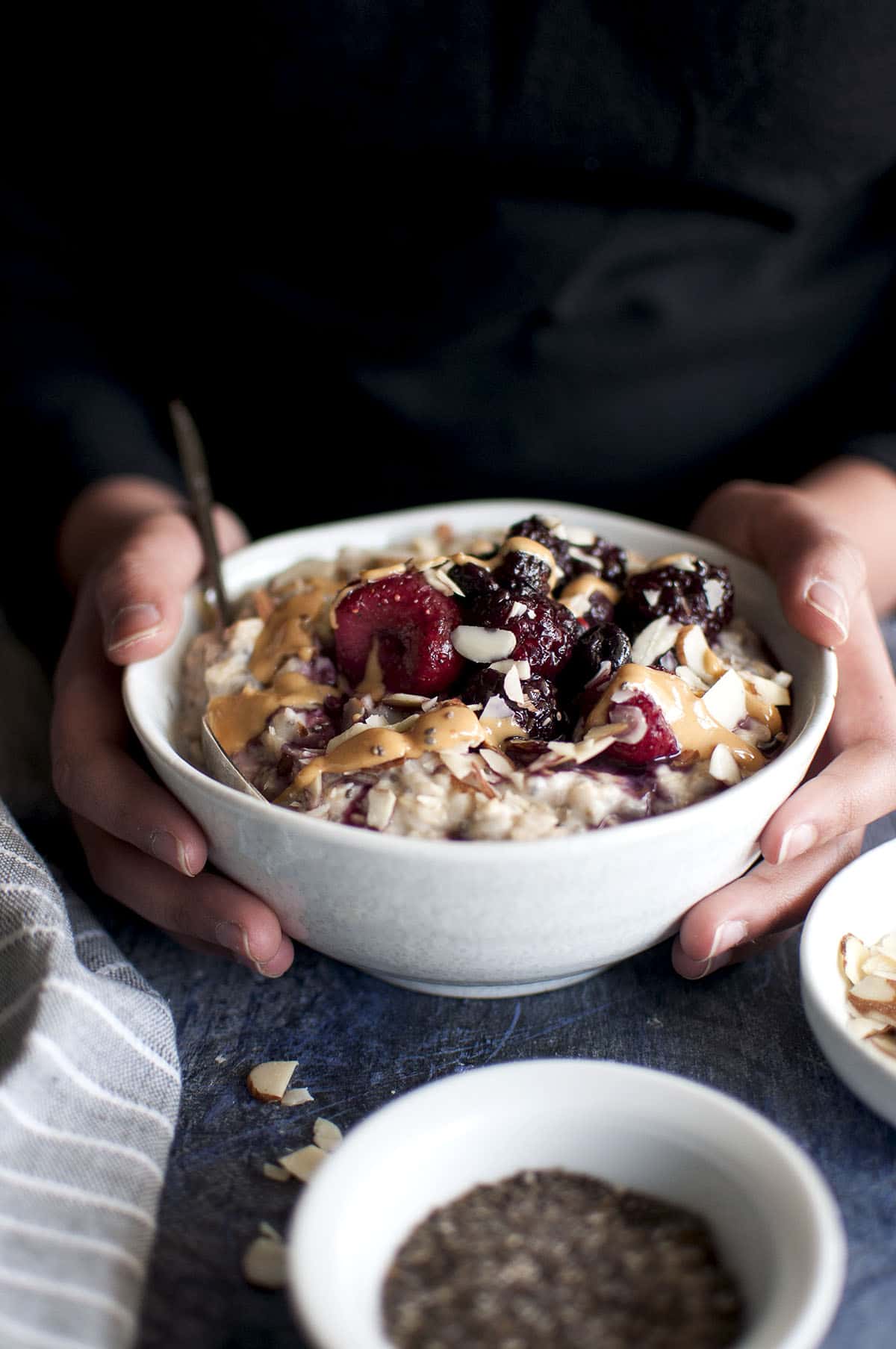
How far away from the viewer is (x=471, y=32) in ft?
5.09

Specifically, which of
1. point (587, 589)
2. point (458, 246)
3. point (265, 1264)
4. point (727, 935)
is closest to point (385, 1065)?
point (265, 1264)

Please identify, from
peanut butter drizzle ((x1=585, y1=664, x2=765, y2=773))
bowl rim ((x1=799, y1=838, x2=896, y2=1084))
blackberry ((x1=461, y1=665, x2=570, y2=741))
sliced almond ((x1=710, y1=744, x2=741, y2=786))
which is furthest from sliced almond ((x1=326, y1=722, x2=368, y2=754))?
bowl rim ((x1=799, y1=838, x2=896, y2=1084))

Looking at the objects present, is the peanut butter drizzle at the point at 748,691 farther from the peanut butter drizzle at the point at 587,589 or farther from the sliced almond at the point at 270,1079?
the sliced almond at the point at 270,1079

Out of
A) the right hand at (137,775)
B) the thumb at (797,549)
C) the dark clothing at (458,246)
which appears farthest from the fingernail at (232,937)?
the dark clothing at (458,246)

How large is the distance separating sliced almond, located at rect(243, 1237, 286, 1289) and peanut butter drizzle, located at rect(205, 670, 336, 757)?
452mm

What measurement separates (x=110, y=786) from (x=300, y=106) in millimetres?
1073

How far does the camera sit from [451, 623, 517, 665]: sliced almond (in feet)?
3.61

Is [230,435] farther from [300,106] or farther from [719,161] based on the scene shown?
[719,161]

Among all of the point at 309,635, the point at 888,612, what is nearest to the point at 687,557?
the point at 309,635

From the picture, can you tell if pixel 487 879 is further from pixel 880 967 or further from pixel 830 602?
pixel 830 602

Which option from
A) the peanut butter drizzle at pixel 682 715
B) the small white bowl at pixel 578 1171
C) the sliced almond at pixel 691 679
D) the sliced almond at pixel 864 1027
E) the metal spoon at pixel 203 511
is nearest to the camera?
the small white bowl at pixel 578 1171

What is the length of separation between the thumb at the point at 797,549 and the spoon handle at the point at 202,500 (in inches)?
26.6

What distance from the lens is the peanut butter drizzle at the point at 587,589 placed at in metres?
1.24

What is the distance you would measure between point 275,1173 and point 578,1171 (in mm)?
267
